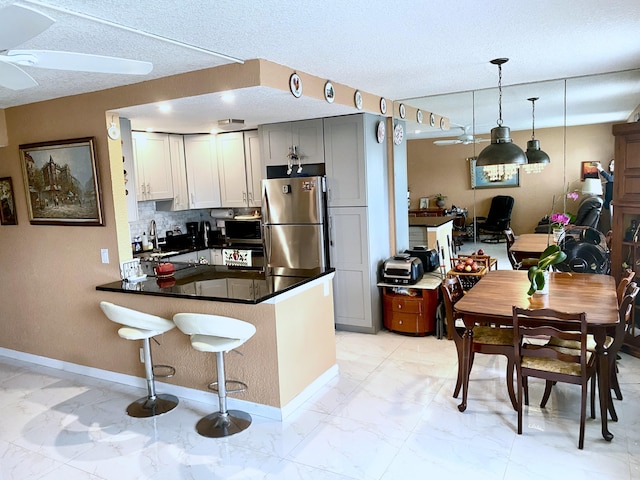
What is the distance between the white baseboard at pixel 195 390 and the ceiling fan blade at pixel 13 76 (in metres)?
2.35

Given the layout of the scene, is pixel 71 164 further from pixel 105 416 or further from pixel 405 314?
pixel 405 314

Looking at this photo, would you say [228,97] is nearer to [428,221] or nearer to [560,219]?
[428,221]

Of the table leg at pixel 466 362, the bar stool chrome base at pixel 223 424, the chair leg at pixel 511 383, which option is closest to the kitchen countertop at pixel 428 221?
the table leg at pixel 466 362

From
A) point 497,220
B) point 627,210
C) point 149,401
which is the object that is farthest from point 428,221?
point 149,401

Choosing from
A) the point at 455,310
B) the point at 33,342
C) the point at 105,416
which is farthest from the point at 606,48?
the point at 33,342

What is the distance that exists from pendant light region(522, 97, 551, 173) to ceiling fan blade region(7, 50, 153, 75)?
3.61 m

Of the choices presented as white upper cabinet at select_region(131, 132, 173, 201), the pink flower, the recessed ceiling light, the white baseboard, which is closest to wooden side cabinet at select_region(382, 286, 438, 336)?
the white baseboard

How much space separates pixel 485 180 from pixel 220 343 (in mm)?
3189

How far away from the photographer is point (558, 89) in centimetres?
438

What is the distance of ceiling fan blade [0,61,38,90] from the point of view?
197 centimetres

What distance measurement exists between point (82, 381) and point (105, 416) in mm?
805

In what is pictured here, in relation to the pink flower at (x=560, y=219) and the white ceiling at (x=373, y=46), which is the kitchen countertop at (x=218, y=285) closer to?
the white ceiling at (x=373, y=46)

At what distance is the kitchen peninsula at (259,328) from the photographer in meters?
3.22

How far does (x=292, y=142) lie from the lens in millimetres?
4949
